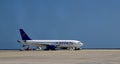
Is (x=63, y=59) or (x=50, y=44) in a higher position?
(x=63, y=59)

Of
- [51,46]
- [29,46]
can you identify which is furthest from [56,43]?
[29,46]

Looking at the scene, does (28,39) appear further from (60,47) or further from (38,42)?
(60,47)

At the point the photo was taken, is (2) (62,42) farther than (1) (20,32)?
No

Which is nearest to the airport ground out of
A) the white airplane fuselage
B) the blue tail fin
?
the white airplane fuselage

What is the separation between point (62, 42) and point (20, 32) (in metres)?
22.1

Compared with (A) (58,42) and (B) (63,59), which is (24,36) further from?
(B) (63,59)

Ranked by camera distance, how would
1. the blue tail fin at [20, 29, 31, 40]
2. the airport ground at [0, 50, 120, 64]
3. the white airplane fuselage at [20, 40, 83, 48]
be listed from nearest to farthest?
the airport ground at [0, 50, 120, 64] → the white airplane fuselage at [20, 40, 83, 48] → the blue tail fin at [20, 29, 31, 40]

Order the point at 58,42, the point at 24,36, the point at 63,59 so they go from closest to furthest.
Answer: the point at 63,59 → the point at 58,42 → the point at 24,36

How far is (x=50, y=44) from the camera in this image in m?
126

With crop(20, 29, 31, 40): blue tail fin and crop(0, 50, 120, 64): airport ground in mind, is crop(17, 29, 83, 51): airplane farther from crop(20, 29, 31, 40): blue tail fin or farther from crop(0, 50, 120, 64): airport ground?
crop(0, 50, 120, 64): airport ground

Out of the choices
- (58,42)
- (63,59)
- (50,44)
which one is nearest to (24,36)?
(50,44)

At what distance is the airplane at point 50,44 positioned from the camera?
401 ft

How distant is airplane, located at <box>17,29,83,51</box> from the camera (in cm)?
12231

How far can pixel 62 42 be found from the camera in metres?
124
